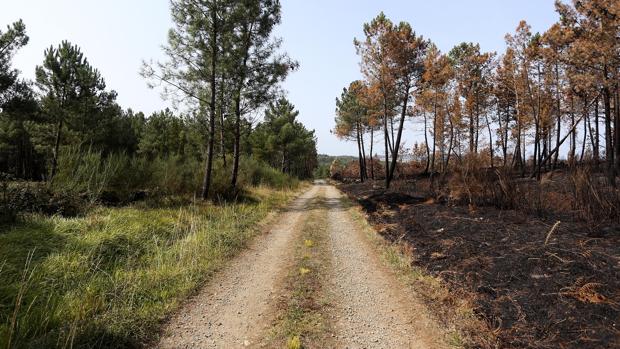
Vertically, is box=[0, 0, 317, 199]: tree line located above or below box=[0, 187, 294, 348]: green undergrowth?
above

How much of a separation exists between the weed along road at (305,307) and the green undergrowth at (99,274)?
0.42m

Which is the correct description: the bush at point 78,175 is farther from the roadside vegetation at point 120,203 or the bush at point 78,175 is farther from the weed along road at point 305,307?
the weed along road at point 305,307

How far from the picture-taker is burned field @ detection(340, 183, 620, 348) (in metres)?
3.21

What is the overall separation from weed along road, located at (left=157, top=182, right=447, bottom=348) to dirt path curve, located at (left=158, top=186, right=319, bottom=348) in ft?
0.04

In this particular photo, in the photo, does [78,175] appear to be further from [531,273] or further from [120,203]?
[531,273]

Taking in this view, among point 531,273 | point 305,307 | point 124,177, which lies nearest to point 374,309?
point 305,307

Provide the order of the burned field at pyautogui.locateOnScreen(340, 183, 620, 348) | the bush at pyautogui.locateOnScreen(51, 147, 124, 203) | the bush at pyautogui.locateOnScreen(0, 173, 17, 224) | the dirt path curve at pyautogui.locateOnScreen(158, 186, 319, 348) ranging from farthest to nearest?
the bush at pyautogui.locateOnScreen(51, 147, 124, 203)
the bush at pyautogui.locateOnScreen(0, 173, 17, 224)
the dirt path curve at pyautogui.locateOnScreen(158, 186, 319, 348)
the burned field at pyautogui.locateOnScreen(340, 183, 620, 348)

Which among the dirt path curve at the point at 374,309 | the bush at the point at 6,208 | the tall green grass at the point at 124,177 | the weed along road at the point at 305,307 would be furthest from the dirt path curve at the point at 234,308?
the tall green grass at the point at 124,177

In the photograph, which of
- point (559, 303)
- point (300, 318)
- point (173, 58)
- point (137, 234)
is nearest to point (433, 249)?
point (559, 303)

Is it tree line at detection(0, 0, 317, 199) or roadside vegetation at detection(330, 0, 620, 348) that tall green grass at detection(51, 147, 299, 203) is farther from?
roadside vegetation at detection(330, 0, 620, 348)

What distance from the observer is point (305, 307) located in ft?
13.9

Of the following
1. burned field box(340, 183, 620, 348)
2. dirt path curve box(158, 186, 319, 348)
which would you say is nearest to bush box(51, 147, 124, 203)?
dirt path curve box(158, 186, 319, 348)

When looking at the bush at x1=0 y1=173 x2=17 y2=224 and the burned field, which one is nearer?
the burned field

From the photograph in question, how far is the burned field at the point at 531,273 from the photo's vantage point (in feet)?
10.5
